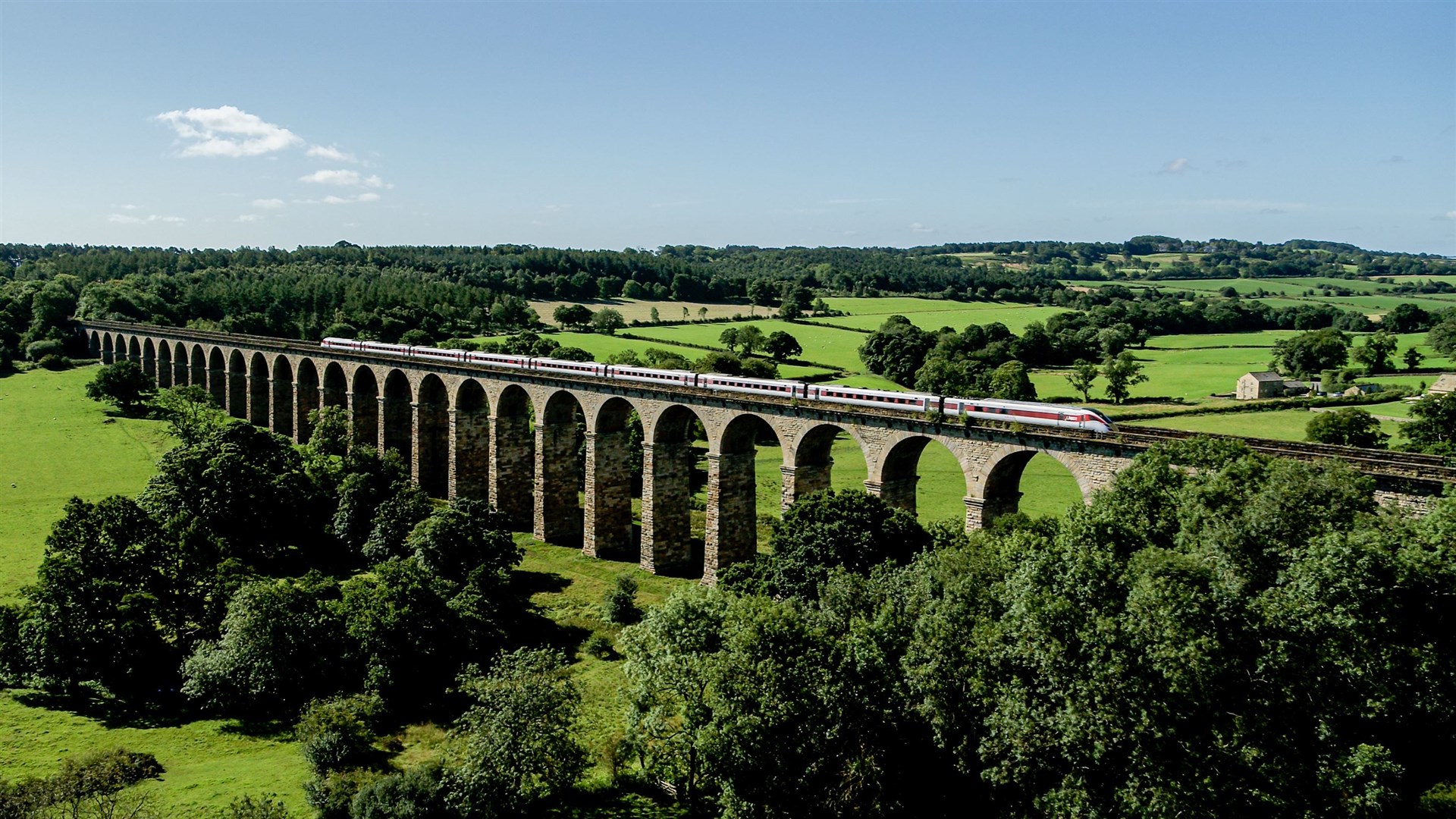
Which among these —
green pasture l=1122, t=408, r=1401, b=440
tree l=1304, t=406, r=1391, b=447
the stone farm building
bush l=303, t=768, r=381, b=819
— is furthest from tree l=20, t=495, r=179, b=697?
the stone farm building

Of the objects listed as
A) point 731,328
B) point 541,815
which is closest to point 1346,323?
point 731,328

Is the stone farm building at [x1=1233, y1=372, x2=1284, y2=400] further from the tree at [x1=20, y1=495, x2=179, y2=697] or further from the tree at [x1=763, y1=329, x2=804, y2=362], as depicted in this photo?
the tree at [x1=20, y1=495, x2=179, y2=697]

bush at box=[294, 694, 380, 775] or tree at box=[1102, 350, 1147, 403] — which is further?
tree at box=[1102, 350, 1147, 403]

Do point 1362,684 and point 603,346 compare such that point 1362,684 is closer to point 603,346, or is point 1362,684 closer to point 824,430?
point 824,430

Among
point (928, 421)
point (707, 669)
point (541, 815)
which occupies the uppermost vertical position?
point (928, 421)

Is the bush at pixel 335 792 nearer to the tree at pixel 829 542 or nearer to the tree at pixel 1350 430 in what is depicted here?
the tree at pixel 829 542

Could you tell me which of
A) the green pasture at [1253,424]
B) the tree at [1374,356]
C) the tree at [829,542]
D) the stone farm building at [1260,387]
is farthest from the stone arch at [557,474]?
the tree at [1374,356]
